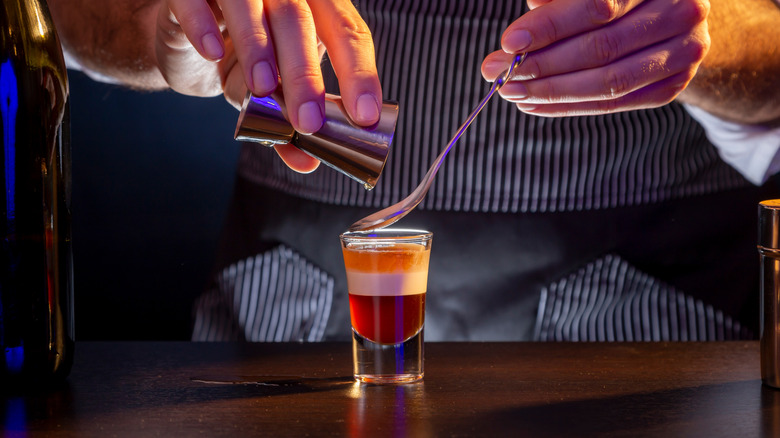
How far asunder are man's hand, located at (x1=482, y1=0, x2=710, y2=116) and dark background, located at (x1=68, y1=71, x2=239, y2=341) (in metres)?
1.41

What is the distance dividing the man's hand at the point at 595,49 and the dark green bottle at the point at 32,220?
500 millimetres

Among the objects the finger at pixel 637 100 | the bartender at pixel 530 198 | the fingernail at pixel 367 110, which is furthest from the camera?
the bartender at pixel 530 198

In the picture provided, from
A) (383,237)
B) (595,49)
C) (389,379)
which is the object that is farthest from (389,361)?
(595,49)

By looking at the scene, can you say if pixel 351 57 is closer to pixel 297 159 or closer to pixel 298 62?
pixel 298 62

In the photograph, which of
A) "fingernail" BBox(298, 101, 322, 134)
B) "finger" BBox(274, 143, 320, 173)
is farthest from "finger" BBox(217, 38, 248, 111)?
"fingernail" BBox(298, 101, 322, 134)

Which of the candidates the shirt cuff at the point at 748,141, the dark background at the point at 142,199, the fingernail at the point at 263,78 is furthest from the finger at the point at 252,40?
the dark background at the point at 142,199

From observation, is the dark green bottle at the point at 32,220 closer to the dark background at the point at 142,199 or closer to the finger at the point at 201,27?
the finger at the point at 201,27

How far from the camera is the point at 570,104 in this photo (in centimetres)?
109

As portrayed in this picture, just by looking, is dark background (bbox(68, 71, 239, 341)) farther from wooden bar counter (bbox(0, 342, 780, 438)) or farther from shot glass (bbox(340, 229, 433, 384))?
shot glass (bbox(340, 229, 433, 384))

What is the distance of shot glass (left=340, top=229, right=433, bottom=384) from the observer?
0.82 m

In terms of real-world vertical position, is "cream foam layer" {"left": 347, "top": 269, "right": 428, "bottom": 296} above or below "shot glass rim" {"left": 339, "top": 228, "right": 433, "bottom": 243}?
below

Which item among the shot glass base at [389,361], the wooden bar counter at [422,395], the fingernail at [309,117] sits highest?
the fingernail at [309,117]

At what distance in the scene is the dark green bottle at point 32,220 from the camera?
77 cm

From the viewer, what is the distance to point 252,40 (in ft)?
2.64
